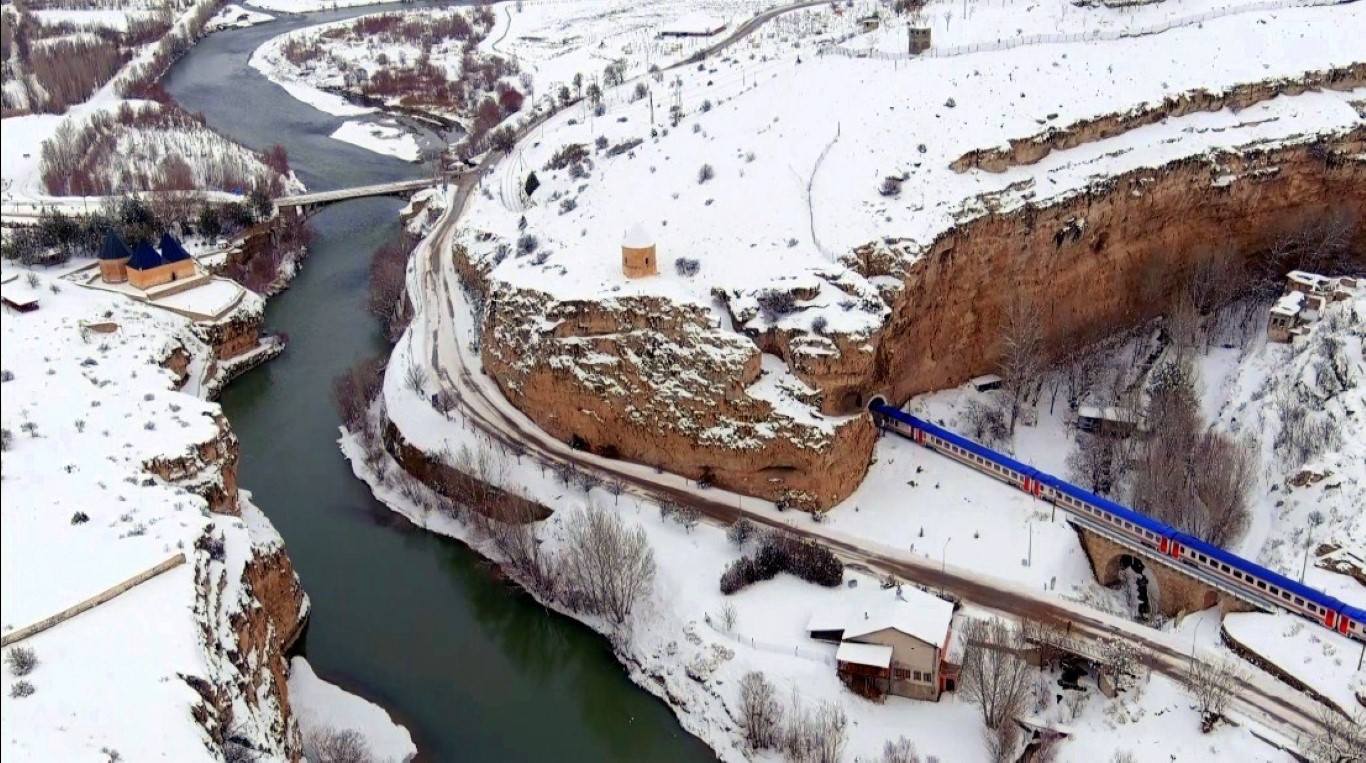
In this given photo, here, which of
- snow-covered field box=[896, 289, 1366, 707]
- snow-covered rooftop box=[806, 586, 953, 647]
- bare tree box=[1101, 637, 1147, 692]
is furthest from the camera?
snow-covered field box=[896, 289, 1366, 707]

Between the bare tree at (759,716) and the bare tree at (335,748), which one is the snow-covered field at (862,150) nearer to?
the bare tree at (759,716)

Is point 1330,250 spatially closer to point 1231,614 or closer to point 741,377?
point 1231,614

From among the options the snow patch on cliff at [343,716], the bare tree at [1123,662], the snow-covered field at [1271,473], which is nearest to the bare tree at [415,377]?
the snow patch on cliff at [343,716]

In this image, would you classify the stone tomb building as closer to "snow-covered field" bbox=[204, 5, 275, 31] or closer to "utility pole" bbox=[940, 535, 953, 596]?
"utility pole" bbox=[940, 535, 953, 596]

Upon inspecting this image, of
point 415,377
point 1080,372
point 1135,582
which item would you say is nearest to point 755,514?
point 1135,582

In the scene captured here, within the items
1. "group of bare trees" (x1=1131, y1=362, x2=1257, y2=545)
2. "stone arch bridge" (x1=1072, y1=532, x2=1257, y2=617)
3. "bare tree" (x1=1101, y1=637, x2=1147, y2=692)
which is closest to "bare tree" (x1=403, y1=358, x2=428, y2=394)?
"stone arch bridge" (x1=1072, y1=532, x2=1257, y2=617)
